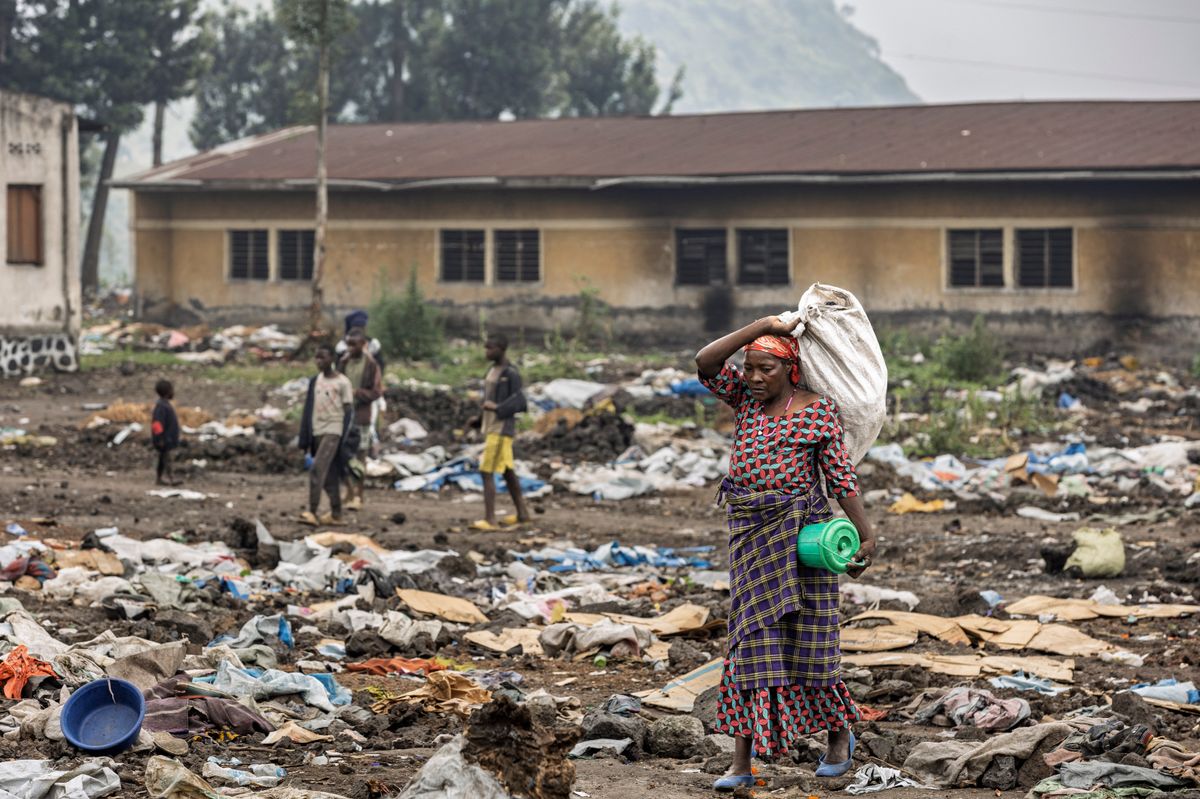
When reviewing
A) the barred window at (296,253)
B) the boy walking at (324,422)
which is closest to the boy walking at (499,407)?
the boy walking at (324,422)

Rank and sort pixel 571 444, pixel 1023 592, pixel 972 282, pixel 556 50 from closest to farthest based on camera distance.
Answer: pixel 1023 592 → pixel 571 444 → pixel 972 282 → pixel 556 50

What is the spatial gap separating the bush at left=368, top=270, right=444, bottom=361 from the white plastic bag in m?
17.9

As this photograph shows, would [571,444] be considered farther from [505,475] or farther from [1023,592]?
[1023,592]

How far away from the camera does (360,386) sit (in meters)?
13.2

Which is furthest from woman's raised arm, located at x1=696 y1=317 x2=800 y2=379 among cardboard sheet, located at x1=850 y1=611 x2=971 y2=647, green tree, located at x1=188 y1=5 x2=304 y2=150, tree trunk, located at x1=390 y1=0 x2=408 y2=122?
green tree, located at x1=188 y1=5 x2=304 y2=150

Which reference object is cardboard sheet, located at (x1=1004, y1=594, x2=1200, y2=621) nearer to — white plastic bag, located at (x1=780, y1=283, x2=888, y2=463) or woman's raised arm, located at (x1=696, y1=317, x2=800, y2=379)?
white plastic bag, located at (x1=780, y1=283, x2=888, y2=463)

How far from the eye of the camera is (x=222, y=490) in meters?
14.3

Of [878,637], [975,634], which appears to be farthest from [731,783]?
[975,634]

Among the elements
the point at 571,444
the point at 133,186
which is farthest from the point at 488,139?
the point at 571,444

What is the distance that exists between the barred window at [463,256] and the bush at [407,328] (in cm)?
359

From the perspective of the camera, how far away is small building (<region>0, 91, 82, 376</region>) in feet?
70.2

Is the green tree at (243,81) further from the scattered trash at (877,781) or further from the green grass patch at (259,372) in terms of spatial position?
the scattered trash at (877,781)

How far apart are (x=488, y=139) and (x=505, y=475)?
1823 cm

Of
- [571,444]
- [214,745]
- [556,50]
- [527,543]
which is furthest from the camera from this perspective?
[556,50]
